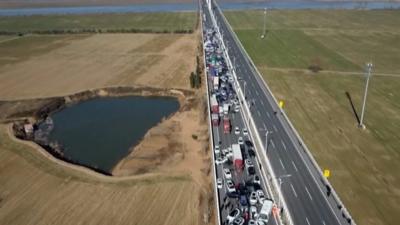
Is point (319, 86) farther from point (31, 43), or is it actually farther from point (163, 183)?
point (31, 43)

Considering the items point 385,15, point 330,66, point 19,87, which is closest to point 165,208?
point 19,87

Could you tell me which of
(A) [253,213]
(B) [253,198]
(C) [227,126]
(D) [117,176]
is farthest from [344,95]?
(D) [117,176]

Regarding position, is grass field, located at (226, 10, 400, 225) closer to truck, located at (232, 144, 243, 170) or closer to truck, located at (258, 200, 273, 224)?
truck, located at (258, 200, 273, 224)

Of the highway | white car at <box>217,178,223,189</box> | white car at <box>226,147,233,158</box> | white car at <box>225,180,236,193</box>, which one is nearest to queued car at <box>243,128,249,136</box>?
the highway

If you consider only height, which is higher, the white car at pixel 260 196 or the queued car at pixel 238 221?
the white car at pixel 260 196

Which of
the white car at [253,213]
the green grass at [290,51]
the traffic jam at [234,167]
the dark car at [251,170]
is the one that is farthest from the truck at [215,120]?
the green grass at [290,51]

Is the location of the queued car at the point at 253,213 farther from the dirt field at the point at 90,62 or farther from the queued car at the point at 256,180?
the dirt field at the point at 90,62

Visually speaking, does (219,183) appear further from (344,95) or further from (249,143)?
(344,95)
